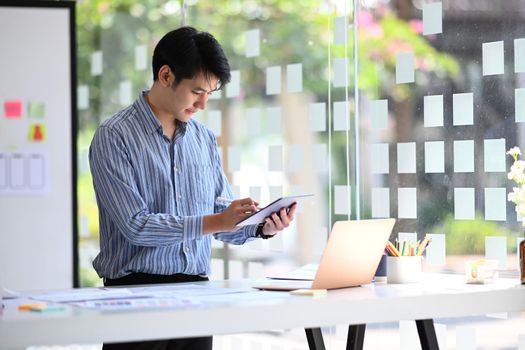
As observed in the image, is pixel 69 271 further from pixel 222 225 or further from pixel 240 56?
pixel 222 225

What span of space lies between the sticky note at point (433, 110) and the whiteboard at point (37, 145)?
2337 mm

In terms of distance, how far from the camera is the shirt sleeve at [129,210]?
269 cm

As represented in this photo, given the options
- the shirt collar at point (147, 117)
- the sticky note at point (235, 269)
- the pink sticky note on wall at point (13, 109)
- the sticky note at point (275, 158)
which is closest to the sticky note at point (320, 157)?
the sticky note at point (275, 158)

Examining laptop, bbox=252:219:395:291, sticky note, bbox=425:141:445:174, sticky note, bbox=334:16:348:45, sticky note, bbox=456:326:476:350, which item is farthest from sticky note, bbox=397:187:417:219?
laptop, bbox=252:219:395:291

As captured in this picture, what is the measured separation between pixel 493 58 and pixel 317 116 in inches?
40.6

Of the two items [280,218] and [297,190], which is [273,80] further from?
[280,218]

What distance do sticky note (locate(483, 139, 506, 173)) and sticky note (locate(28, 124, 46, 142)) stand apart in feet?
8.99

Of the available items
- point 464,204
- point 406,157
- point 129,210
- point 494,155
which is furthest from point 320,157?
point 129,210

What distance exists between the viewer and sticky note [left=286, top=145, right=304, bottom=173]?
4.30 meters

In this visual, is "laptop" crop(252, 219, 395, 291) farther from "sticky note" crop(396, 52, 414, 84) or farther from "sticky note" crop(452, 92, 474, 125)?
"sticky note" crop(396, 52, 414, 84)

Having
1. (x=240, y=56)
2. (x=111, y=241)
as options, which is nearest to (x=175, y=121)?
(x=111, y=241)

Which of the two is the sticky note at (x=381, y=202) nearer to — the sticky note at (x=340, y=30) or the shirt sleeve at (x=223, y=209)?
the sticky note at (x=340, y=30)

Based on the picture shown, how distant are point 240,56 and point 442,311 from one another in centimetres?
251

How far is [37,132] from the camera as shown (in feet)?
16.9
